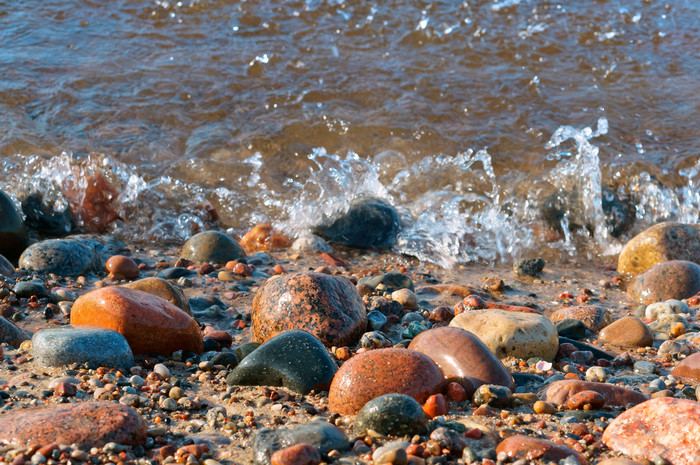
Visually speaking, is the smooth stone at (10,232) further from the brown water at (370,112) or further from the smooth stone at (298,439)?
the smooth stone at (298,439)

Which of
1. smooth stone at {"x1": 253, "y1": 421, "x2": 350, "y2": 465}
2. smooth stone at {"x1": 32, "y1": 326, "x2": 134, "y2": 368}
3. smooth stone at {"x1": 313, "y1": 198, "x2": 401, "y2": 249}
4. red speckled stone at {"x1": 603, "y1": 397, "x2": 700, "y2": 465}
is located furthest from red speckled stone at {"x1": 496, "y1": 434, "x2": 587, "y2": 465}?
smooth stone at {"x1": 313, "y1": 198, "x2": 401, "y2": 249}

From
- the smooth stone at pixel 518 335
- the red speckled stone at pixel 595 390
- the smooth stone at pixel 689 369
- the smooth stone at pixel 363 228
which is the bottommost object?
the smooth stone at pixel 363 228

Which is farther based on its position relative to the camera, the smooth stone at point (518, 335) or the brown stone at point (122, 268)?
the brown stone at point (122, 268)

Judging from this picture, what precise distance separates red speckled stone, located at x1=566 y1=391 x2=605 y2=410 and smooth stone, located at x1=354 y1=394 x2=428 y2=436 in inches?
22.6

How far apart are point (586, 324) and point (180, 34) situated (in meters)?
5.95

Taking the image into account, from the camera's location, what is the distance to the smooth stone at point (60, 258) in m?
3.68

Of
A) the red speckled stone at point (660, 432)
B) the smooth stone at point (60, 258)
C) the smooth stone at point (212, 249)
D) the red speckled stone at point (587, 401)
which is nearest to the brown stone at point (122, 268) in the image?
the smooth stone at point (60, 258)

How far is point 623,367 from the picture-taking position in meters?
2.86

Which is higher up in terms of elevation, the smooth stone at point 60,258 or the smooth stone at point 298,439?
the smooth stone at point 298,439

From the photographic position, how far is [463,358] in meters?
2.44

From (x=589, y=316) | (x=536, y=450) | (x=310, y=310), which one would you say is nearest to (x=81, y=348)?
(x=310, y=310)

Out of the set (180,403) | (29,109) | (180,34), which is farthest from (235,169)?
(180,403)

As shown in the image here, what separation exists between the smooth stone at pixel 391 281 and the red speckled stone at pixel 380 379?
54.0 inches

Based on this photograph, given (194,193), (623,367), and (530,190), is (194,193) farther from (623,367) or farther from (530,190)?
(623,367)
